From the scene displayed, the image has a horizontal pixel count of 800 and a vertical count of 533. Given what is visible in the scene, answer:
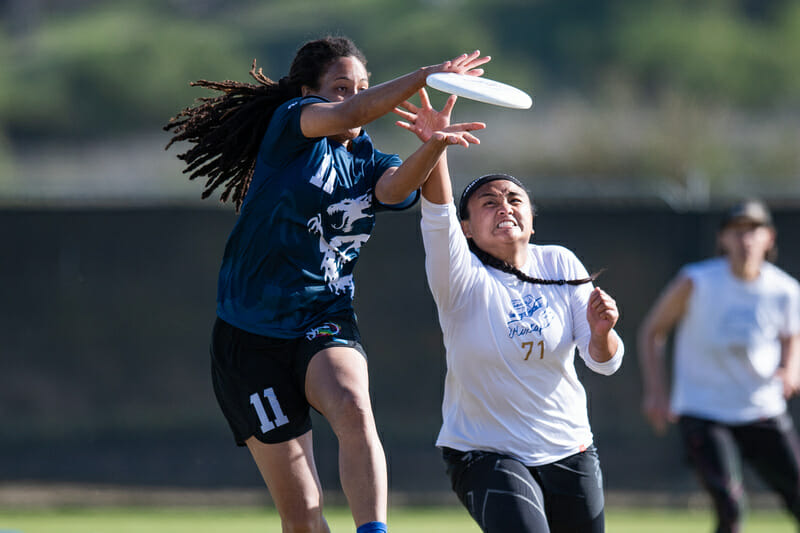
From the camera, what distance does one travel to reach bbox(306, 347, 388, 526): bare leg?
13.6 feet

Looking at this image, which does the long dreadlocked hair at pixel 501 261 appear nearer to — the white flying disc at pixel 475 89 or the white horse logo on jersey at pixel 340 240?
the white horse logo on jersey at pixel 340 240

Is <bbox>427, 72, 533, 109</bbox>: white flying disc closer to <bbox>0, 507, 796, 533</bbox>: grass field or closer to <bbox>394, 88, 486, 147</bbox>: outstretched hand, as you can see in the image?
<bbox>394, 88, 486, 147</bbox>: outstretched hand

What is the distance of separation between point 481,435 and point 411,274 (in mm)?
5311

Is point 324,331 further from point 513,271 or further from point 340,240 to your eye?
point 513,271

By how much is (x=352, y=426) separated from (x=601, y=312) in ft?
3.32

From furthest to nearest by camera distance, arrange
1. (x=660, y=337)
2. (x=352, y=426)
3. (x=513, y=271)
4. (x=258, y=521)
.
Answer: (x=258, y=521) → (x=660, y=337) → (x=513, y=271) → (x=352, y=426)

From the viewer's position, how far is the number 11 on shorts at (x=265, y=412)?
4402 millimetres

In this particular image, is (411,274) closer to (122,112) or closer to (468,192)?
(468,192)

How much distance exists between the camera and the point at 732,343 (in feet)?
23.4

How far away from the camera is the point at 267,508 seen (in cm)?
948

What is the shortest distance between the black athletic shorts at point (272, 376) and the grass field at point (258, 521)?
4144 mm

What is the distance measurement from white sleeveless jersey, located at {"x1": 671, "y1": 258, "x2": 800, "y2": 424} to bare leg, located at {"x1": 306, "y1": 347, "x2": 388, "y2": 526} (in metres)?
3.35

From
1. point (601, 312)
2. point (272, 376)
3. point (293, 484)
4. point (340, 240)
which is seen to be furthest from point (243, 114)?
point (601, 312)

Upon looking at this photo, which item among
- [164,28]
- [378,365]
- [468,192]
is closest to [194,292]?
[378,365]
